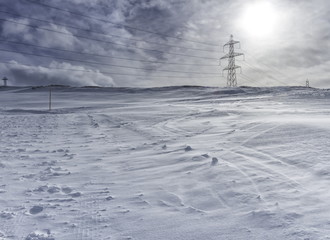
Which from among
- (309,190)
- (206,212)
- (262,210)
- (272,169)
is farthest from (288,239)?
(272,169)

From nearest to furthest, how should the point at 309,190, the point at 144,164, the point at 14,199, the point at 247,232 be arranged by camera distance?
the point at 247,232 < the point at 309,190 < the point at 14,199 < the point at 144,164

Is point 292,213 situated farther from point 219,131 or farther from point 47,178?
point 219,131

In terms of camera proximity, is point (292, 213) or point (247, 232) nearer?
point (247, 232)

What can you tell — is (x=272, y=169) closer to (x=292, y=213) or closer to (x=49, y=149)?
(x=292, y=213)

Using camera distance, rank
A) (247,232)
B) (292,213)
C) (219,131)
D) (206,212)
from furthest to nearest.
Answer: (219,131) < (206,212) < (292,213) < (247,232)

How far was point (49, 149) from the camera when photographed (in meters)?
7.18

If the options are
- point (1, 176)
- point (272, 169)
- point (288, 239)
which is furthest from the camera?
point (1, 176)

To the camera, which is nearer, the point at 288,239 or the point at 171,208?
the point at 288,239

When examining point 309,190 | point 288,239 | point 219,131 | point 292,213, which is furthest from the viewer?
point 219,131

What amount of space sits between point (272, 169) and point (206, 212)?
172 centimetres

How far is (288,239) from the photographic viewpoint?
2668 millimetres

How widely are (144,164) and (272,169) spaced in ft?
7.06

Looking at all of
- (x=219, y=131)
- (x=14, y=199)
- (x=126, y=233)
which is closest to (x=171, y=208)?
(x=126, y=233)

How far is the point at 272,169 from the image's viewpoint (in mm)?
4621
